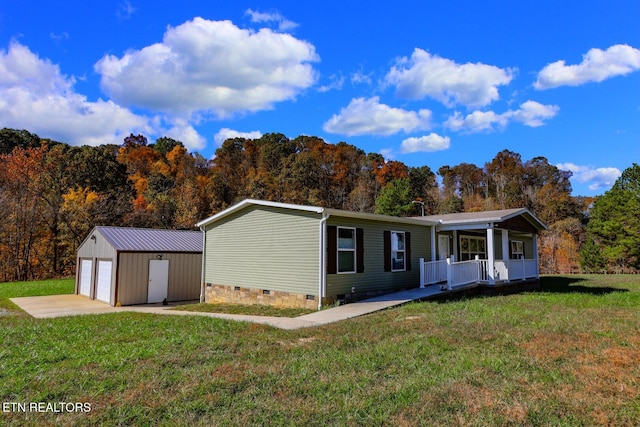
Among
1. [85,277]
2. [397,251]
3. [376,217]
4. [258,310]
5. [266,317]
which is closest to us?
[266,317]

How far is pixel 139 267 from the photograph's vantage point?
47.6 feet

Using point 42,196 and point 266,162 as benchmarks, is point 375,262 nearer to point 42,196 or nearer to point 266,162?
point 42,196

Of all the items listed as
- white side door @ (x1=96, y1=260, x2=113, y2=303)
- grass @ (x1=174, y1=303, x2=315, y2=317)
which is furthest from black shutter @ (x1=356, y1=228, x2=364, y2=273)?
white side door @ (x1=96, y1=260, x2=113, y2=303)

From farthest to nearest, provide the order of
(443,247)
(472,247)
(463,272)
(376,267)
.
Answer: (472,247) < (443,247) < (463,272) < (376,267)

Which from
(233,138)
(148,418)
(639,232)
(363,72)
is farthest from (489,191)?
(148,418)

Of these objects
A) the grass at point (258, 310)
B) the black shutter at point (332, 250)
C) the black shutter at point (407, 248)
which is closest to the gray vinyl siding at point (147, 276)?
the grass at point (258, 310)

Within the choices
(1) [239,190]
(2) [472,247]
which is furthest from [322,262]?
(1) [239,190]

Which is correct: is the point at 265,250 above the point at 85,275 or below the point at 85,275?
above

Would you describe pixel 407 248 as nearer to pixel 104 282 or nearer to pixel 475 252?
pixel 475 252

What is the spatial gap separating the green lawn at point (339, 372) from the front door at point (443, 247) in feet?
23.0

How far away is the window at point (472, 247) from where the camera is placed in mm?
16266

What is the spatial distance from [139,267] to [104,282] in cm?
185

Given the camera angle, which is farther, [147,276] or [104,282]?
[104,282]

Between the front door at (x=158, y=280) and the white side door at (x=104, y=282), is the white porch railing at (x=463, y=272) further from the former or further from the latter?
the white side door at (x=104, y=282)
